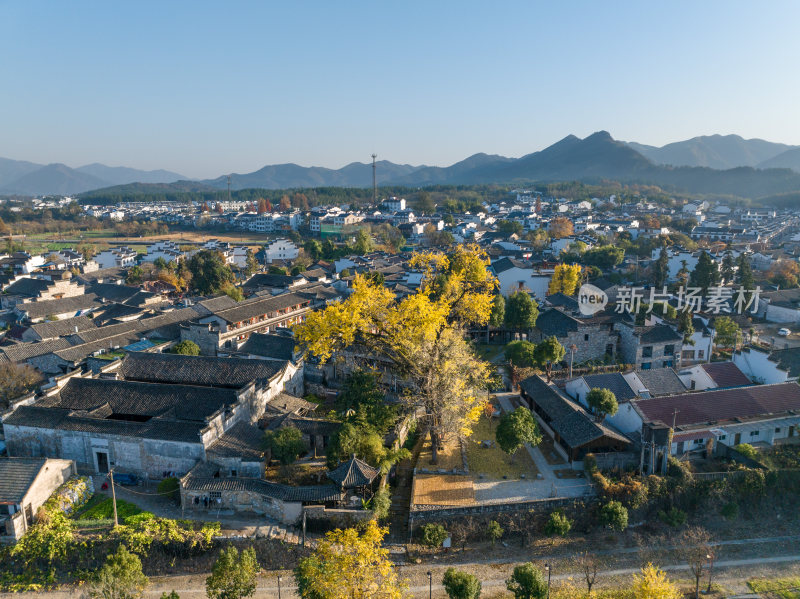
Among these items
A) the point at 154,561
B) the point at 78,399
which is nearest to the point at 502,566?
the point at 154,561

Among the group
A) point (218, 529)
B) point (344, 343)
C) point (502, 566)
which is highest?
point (344, 343)

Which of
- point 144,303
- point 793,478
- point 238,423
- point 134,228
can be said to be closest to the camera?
point 793,478

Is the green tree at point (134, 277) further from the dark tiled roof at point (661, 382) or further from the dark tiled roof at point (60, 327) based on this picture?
the dark tiled roof at point (661, 382)

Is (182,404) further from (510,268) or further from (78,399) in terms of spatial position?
(510,268)

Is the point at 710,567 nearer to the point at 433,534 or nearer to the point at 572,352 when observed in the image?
the point at 433,534

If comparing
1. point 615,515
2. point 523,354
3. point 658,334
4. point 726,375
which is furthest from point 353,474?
point 658,334

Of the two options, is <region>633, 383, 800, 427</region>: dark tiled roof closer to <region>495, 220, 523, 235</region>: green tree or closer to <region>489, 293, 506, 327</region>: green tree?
<region>489, 293, 506, 327</region>: green tree
